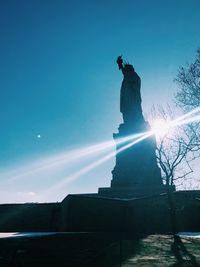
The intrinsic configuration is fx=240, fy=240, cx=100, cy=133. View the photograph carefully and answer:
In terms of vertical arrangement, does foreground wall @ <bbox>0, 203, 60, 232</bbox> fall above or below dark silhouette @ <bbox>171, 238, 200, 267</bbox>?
above

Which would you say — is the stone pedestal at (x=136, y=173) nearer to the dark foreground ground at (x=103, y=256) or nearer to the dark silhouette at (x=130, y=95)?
the dark silhouette at (x=130, y=95)

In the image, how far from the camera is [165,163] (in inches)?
926

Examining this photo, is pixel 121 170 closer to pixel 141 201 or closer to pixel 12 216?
pixel 141 201

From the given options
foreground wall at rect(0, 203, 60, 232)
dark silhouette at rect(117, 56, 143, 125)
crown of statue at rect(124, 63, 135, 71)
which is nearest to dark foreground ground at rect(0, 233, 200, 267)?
foreground wall at rect(0, 203, 60, 232)

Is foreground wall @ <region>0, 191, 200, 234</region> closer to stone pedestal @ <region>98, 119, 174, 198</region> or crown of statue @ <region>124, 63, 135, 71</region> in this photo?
stone pedestal @ <region>98, 119, 174, 198</region>

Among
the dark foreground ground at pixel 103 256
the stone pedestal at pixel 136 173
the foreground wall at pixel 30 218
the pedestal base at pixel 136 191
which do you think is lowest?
the dark foreground ground at pixel 103 256

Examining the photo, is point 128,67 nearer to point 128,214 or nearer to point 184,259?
point 128,214

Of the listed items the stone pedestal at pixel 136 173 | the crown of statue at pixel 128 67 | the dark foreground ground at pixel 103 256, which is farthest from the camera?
the crown of statue at pixel 128 67

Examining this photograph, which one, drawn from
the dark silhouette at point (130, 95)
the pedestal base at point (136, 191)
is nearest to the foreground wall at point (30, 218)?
the pedestal base at point (136, 191)

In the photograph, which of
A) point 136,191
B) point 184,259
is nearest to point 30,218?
point 136,191

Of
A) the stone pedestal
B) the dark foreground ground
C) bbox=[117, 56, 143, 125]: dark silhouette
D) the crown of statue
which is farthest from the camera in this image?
the crown of statue

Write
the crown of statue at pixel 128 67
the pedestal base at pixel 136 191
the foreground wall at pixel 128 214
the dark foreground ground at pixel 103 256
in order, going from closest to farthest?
the dark foreground ground at pixel 103 256
the foreground wall at pixel 128 214
the pedestal base at pixel 136 191
the crown of statue at pixel 128 67

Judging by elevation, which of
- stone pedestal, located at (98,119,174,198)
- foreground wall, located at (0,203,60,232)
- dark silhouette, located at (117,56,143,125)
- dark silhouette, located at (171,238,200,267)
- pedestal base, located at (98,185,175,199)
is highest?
dark silhouette, located at (117,56,143,125)

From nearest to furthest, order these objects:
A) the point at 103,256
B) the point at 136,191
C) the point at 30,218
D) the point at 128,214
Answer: the point at 103,256
the point at 128,214
the point at 136,191
the point at 30,218
